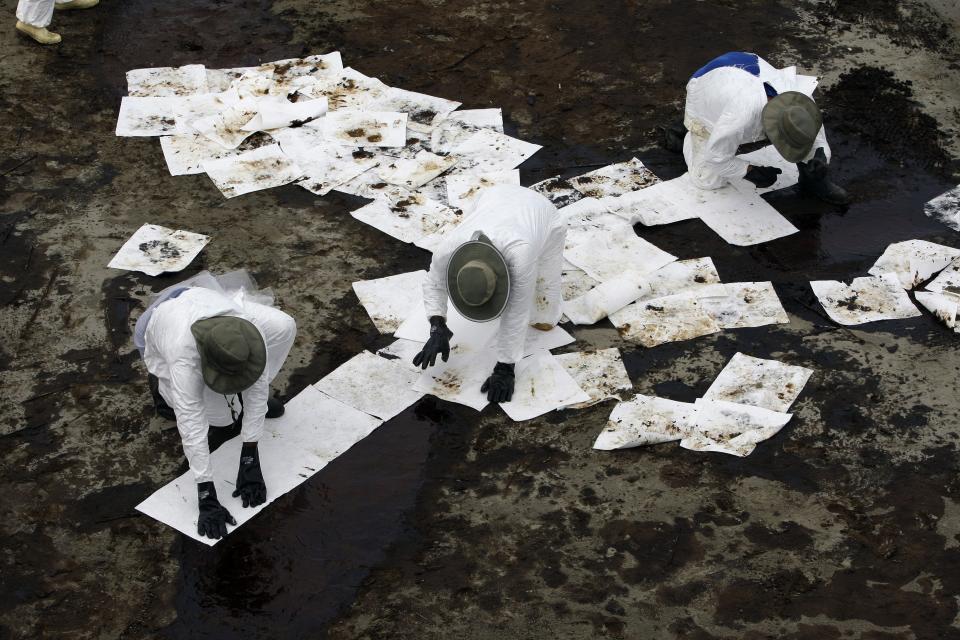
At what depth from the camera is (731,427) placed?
5008 mm

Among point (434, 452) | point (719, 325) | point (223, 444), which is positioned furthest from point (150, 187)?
point (719, 325)

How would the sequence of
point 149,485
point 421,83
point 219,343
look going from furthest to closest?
1. point 421,83
2. point 149,485
3. point 219,343

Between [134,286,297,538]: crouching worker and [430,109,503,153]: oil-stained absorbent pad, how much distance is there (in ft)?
8.92

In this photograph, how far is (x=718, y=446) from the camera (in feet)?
16.1

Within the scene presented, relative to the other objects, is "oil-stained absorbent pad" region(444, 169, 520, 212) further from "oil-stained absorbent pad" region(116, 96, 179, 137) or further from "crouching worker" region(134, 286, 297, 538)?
"oil-stained absorbent pad" region(116, 96, 179, 137)

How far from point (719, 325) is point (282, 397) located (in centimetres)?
263

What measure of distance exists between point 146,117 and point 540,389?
416 cm

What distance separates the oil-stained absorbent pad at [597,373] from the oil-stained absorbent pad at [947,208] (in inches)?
106

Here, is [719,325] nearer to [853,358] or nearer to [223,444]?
[853,358]

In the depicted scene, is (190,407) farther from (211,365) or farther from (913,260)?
(913,260)

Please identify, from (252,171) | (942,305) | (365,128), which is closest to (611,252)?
(942,305)

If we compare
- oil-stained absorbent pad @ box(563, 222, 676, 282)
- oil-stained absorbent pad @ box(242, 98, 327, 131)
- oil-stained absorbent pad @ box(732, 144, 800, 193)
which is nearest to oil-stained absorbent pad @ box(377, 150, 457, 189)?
oil-stained absorbent pad @ box(242, 98, 327, 131)

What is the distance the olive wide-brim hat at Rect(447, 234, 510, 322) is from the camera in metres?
4.79

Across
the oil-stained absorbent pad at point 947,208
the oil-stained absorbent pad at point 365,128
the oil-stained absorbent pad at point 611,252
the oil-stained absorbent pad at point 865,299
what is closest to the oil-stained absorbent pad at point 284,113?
the oil-stained absorbent pad at point 365,128
